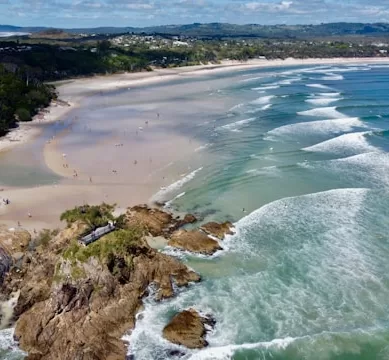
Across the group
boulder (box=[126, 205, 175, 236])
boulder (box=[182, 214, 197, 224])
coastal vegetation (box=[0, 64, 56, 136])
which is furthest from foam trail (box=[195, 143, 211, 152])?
coastal vegetation (box=[0, 64, 56, 136])

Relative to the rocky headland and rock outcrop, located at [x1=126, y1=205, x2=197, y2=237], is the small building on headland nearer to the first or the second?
the rocky headland

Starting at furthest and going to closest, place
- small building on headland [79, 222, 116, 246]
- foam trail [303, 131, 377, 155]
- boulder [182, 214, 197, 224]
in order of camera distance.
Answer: foam trail [303, 131, 377, 155], boulder [182, 214, 197, 224], small building on headland [79, 222, 116, 246]

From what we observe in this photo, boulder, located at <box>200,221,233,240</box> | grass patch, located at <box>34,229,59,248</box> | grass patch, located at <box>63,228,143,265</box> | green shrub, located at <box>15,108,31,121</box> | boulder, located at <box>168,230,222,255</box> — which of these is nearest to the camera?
grass patch, located at <box>63,228,143,265</box>

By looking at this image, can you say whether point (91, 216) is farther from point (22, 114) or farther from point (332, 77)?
point (332, 77)

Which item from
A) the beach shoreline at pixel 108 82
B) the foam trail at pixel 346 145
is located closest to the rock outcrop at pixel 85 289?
the foam trail at pixel 346 145

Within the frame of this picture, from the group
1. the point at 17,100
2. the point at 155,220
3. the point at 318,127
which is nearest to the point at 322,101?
the point at 318,127

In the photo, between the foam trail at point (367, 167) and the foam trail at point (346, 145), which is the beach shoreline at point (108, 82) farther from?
the foam trail at point (367, 167)

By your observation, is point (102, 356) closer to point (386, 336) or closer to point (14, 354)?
point (14, 354)
